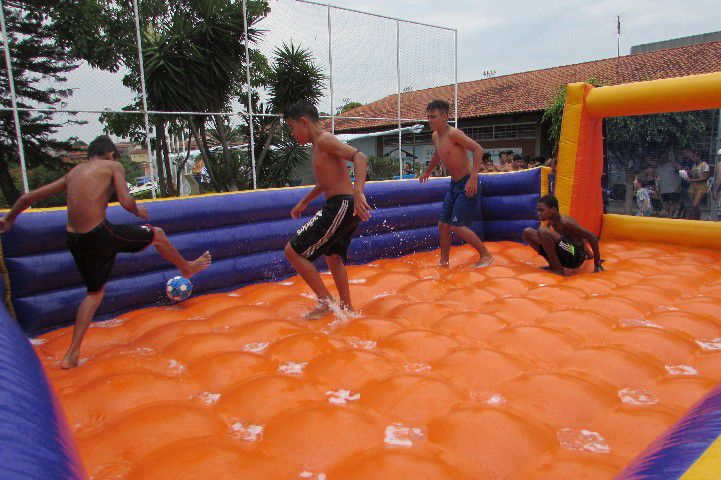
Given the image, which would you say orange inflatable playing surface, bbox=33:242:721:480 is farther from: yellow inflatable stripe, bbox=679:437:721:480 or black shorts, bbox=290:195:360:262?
yellow inflatable stripe, bbox=679:437:721:480

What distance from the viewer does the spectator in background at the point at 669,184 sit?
16.8 ft

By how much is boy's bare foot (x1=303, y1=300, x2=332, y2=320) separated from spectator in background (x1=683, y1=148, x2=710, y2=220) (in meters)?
3.99

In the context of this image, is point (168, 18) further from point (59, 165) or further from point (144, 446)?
point (144, 446)

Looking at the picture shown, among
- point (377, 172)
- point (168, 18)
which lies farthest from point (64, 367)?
point (377, 172)

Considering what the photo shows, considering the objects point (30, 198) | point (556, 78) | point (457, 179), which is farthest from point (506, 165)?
point (556, 78)

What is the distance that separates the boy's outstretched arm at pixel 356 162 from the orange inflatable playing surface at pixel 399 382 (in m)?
0.61

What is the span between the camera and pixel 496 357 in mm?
2148

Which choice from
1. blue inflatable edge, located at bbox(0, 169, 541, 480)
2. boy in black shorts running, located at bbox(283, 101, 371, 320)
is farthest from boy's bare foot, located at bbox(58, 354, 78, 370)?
boy in black shorts running, located at bbox(283, 101, 371, 320)

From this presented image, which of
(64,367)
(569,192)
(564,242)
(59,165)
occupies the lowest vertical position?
(64,367)

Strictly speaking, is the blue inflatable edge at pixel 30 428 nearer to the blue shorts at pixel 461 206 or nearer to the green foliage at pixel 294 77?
the blue shorts at pixel 461 206

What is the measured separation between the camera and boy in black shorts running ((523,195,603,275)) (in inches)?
154

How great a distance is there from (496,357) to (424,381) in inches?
15.6

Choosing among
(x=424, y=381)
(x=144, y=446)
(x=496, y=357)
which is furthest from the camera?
(x=496, y=357)

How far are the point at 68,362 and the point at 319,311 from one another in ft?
4.22
